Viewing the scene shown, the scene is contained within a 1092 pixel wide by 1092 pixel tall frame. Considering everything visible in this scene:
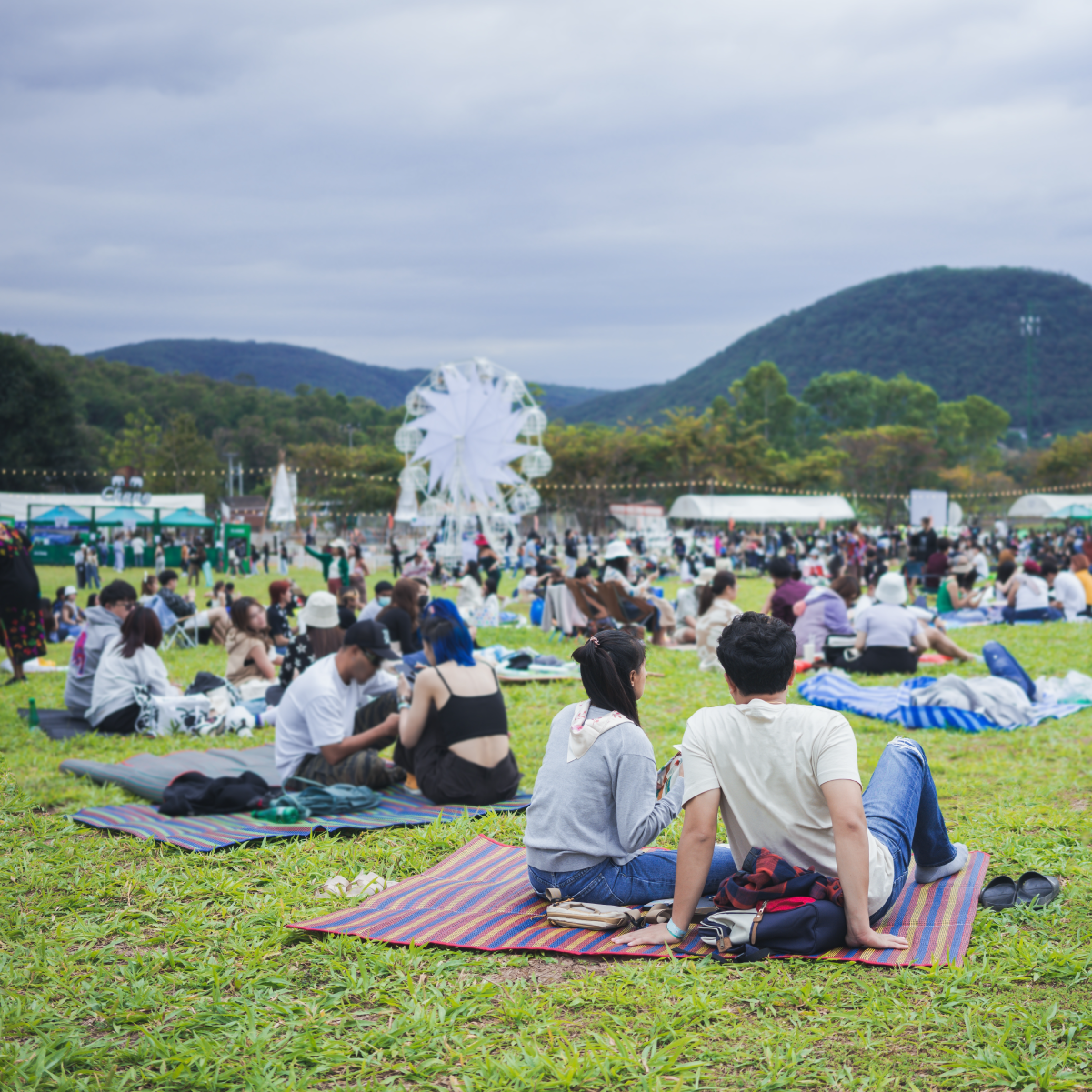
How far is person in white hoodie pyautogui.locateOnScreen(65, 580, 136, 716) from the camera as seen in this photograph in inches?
261

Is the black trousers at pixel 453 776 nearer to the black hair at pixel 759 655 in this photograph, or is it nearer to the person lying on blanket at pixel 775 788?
the person lying on blanket at pixel 775 788

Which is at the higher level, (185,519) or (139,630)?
(185,519)

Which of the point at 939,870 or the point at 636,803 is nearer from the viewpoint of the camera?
the point at 636,803

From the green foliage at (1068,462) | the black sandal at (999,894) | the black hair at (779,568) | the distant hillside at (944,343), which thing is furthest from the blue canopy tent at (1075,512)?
the distant hillside at (944,343)

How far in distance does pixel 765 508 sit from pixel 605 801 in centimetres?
3432

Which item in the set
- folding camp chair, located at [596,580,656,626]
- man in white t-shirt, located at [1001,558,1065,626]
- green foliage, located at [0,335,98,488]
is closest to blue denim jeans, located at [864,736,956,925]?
folding camp chair, located at [596,580,656,626]

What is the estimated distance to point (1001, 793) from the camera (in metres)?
4.65

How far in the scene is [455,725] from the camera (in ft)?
14.2

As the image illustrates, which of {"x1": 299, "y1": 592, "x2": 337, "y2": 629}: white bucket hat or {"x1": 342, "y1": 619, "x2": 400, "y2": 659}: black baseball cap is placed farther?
{"x1": 299, "y1": 592, "x2": 337, "y2": 629}: white bucket hat

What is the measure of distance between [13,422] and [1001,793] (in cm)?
4928

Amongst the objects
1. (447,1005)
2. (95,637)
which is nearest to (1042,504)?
(95,637)

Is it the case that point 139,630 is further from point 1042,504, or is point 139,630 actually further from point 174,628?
point 1042,504

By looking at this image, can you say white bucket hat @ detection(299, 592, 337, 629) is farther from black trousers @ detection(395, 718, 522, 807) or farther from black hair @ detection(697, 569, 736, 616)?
black hair @ detection(697, 569, 736, 616)

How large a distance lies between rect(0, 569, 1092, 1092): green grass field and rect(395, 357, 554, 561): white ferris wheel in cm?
1900
